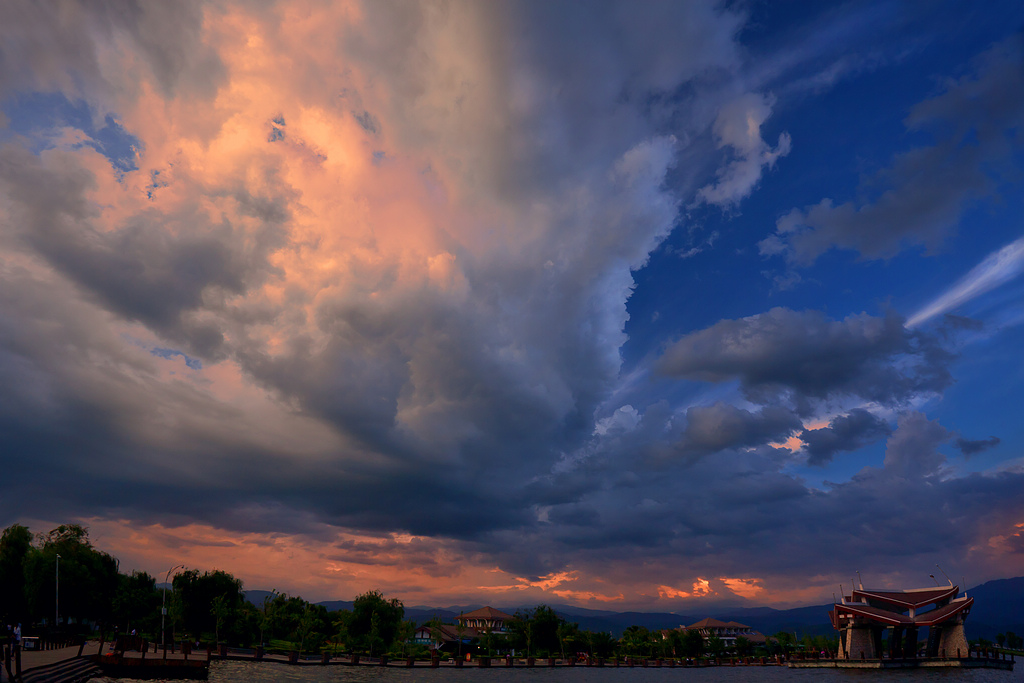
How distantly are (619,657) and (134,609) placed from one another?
102 meters

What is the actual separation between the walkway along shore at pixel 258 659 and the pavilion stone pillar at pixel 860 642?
1631 millimetres

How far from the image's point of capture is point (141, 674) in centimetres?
6200

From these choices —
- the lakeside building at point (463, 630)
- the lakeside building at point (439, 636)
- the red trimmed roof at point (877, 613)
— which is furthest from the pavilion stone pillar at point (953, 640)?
the lakeside building at point (439, 636)

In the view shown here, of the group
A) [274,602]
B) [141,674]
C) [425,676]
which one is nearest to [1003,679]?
[425,676]

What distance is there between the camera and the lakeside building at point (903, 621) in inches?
4053

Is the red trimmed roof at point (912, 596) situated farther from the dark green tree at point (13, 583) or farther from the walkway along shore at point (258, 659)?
the dark green tree at point (13, 583)

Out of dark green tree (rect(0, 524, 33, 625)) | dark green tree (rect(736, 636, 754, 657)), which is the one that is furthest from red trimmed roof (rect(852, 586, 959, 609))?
dark green tree (rect(0, 524, 33, 625))

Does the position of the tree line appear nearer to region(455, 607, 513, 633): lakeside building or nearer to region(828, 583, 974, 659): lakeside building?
region(455, 607, 513, 633): lakeside building

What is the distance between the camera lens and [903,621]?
342ft

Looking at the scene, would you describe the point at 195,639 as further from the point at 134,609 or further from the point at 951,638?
the point at 951,638

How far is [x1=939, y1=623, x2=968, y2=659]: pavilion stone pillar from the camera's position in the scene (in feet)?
336

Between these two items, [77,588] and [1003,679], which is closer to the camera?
[1003,679]

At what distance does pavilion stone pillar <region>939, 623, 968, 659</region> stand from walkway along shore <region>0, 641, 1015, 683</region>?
1.31 meters

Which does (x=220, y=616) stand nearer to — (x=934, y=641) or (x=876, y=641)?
(x=876, y=641)
